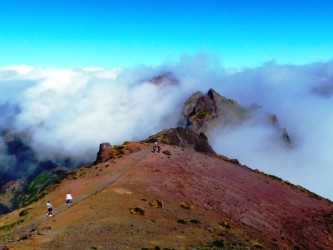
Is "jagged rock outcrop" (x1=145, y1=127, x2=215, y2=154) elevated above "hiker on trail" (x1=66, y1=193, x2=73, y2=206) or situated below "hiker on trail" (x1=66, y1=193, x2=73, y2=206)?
above

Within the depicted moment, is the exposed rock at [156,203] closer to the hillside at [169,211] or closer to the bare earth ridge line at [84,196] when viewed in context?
the hillside at [169,211]

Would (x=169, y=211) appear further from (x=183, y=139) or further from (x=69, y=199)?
(x=183, y=139)

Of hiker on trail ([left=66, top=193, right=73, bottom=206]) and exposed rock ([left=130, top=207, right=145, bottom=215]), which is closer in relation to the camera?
exposed rock ([left=130, top=207, right=145, bottom=215])

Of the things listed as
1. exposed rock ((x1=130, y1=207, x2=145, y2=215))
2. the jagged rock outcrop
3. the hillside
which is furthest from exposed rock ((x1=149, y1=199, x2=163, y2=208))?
the jagged rock outcrop

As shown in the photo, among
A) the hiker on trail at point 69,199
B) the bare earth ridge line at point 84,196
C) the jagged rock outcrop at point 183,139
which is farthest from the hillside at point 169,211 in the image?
the jagged rock outcrop at point 183,139

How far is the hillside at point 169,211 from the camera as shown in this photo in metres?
54.4

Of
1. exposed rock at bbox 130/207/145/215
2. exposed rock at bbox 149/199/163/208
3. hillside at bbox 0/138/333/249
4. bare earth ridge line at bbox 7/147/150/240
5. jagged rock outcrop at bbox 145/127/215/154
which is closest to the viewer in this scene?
hillside at bbox 0/138/333/249

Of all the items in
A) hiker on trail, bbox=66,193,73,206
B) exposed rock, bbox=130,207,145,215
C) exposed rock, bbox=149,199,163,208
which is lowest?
hiker on trail, bbox=66,193,73,206

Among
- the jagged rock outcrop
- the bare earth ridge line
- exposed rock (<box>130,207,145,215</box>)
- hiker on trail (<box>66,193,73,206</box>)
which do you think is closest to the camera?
the bare earth ridge line

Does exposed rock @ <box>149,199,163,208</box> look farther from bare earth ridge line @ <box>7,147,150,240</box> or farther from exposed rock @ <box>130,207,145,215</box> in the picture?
bare earth ridge line @ <box>7,147,150,240</box>

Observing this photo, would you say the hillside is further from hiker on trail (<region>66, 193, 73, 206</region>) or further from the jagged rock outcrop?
the jagged rock outcrop

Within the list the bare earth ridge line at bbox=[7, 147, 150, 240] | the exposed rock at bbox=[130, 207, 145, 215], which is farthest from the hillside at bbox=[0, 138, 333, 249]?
the bare earth ridge line at bbox=[7, 147, 150, 240]

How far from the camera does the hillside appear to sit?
54438mm

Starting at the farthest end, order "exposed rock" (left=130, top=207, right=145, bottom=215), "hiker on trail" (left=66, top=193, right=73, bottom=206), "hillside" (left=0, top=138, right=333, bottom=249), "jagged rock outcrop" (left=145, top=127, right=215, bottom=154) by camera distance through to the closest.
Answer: "jagged rock outcrop" (left=145, top=127, right=215, bottom=154) → "hiker on trail" (left=66, top=193, right=73, bottom=206) → "exposed rock" (left=130, top=207, right=145, bottom=215) → "hillside" (left=0, top=138, right=333, bottom=249)
